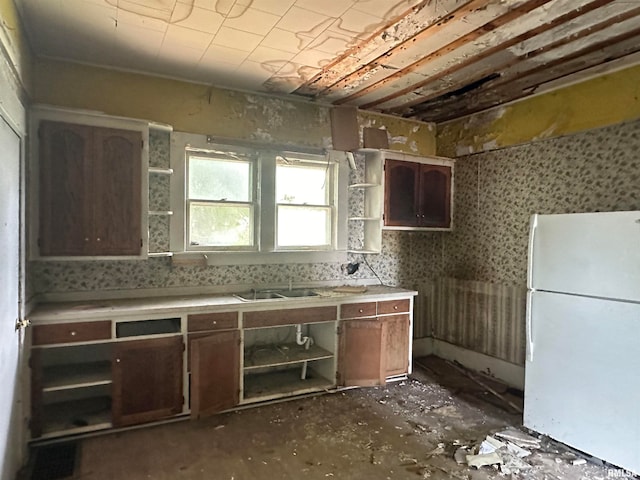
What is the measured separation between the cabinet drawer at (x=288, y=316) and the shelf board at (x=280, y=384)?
60cm

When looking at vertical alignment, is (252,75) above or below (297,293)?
above

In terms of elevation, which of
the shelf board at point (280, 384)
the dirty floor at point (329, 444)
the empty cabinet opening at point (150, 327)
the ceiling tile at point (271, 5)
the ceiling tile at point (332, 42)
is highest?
the ceiling tile at point (332, 42)

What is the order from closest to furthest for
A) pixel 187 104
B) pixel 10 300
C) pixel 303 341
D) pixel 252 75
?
pixel 10 300
pixel 252 75
pixel 187 104
pixel 303 341

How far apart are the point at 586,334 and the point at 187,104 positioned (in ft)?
11.5

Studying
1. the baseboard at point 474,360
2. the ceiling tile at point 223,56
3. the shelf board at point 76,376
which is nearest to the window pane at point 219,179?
the ceiling tile at point 223,56

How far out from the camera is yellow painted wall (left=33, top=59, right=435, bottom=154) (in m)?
3.05

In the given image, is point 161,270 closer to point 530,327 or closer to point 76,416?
point 76,416

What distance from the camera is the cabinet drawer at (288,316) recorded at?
128 inches

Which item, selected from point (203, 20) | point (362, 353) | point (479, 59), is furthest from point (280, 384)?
point (479, 59)

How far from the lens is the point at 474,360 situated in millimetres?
4324

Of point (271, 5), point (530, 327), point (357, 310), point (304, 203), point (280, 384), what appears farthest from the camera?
point (304, 203)

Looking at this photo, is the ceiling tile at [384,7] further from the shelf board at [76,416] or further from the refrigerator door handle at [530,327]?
the shelf board at [76,416]

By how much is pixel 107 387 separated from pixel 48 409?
0.40 metres

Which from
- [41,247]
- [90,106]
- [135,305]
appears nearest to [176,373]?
[135,305]
